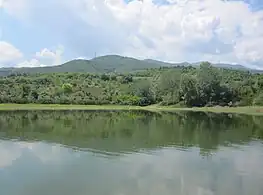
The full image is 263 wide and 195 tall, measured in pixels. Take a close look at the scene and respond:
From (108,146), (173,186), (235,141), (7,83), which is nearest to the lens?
(173,186)

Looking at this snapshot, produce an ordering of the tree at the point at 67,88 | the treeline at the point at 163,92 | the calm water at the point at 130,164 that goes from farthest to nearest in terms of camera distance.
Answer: the tree at the point at 67,88 → the treeline at the point at 163,92 → the calm water at the point at 130,164

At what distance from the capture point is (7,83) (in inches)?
5861

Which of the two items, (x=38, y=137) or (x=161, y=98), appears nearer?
(x=38, y=137)

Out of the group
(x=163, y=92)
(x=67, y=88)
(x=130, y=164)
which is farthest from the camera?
(x=67, y=88)

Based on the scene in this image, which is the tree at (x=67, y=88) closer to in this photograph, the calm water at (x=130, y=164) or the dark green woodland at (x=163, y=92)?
the dark green woodland at (x=163, y=92)

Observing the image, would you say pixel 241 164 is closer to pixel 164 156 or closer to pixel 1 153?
pixel 164 156

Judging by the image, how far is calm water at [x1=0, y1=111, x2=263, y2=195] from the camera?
21.4 m

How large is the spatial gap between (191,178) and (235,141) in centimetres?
1944

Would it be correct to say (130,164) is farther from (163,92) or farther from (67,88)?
(67,88)

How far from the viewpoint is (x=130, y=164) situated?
27.9 m

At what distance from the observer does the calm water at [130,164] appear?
70.2 feet

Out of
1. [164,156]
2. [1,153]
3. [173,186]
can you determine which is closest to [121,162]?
[164,156]

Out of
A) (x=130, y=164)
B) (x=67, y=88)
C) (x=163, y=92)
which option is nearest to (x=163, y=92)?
(x=163, y=92)

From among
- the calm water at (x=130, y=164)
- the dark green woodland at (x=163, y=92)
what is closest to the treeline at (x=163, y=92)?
the dark green woodland at (x=163, y=92)
